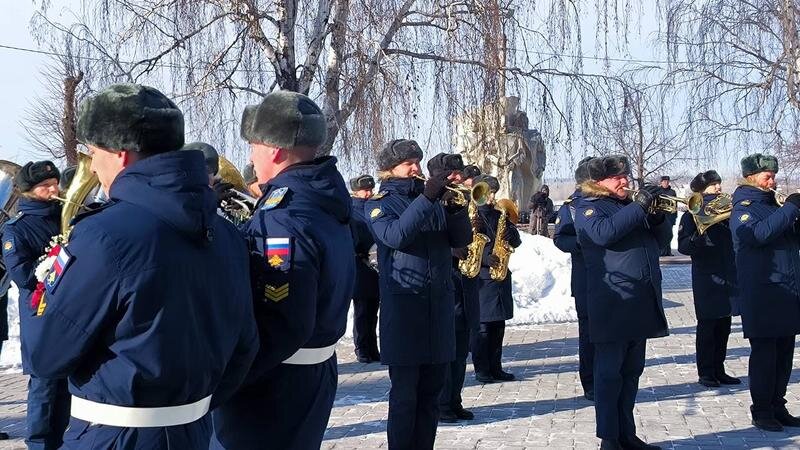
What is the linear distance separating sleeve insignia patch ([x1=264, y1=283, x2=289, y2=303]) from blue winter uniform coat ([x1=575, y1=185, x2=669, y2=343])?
11.1 feet

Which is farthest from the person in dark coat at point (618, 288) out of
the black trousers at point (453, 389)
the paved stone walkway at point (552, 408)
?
the black trousers at point (453, 389)

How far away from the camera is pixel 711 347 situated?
9.34 metres

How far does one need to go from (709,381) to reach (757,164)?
236 cm

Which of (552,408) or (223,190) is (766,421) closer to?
(552,408)

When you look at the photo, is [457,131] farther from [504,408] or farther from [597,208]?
[597,208]

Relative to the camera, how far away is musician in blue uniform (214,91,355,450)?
11.9 ft

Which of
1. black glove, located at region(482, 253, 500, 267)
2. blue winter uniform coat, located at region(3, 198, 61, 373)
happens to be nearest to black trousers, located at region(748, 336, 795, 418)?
black glove, located at region(482, 253, 500, 267)

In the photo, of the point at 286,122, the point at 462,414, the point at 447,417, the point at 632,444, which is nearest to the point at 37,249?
the point at 447,417

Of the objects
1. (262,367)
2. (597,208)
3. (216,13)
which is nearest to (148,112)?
(262,367)

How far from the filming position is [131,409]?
287 centimetres

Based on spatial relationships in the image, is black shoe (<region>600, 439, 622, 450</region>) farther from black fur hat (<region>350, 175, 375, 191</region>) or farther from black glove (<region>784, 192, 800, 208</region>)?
black fur hat (<region>350, 175, 375, 191</region>)

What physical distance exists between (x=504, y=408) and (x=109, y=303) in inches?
238

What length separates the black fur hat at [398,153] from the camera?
6684 millimetres

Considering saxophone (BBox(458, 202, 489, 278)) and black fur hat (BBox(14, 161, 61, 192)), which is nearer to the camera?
black fur hat (BBox(14, 161, 61, 192))
